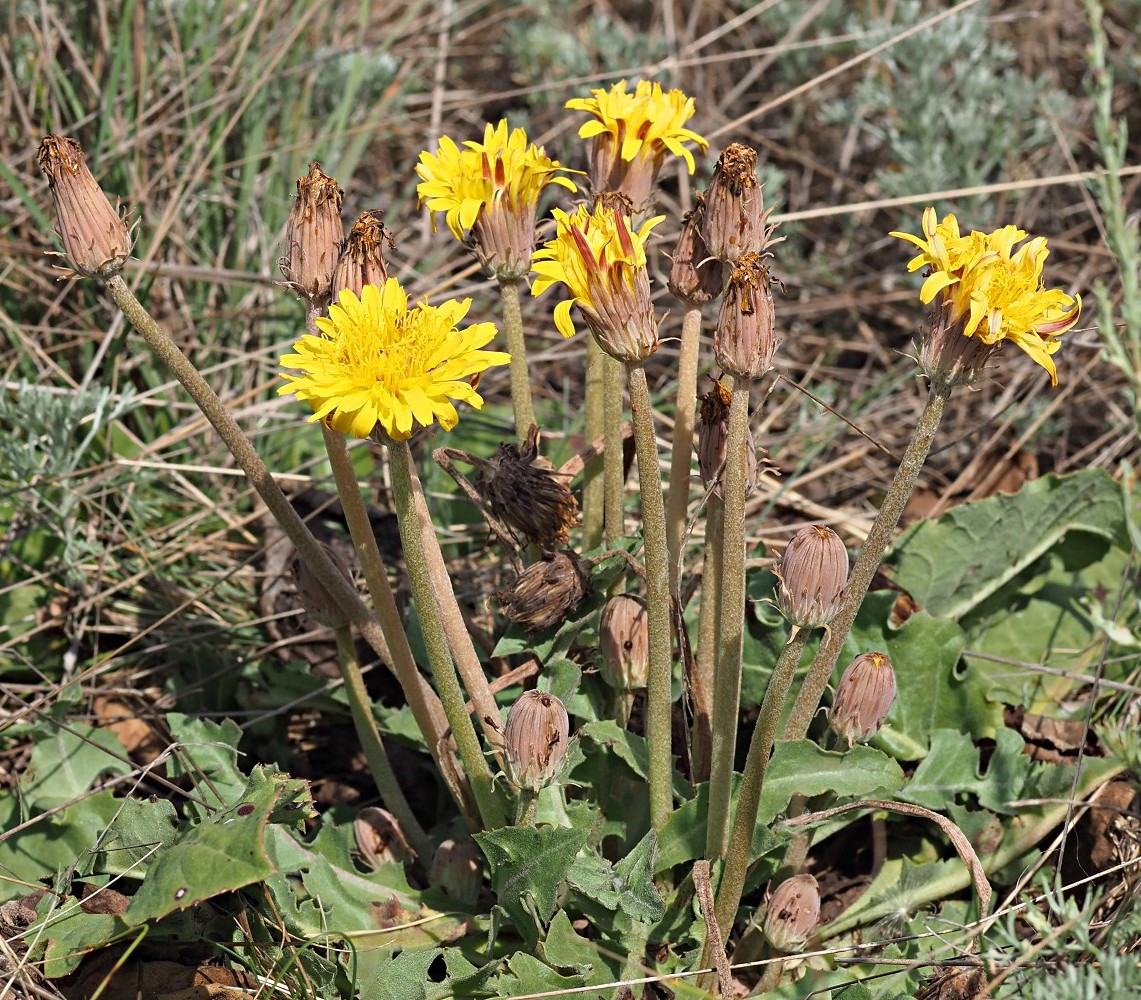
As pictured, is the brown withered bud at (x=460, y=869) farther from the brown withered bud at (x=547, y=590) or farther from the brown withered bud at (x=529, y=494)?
the brown withered bud at (x=529, y=494)

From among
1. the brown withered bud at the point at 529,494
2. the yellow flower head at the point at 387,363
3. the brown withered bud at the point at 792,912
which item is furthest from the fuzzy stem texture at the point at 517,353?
the brown withered bud at the point at 792,912

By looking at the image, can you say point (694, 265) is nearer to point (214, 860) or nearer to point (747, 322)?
point (747, 322)

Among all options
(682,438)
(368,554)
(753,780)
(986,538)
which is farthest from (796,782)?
(986,538)

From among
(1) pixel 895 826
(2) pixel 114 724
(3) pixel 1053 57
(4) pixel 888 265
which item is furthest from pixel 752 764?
(3) pixel 1053 57

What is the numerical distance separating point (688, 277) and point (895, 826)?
58.6 inches

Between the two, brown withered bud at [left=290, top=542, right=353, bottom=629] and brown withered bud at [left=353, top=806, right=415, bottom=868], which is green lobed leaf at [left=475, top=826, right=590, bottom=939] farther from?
brown withered bud at [left=290, top=542, right=353, bottom=629]

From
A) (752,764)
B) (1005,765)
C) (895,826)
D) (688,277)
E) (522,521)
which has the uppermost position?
(688,277)

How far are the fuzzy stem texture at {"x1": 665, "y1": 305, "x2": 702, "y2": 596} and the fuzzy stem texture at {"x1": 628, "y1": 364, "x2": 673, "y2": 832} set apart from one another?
222 mm

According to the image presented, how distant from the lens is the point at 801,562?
2080 mm

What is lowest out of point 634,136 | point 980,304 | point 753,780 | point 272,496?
point 753,780

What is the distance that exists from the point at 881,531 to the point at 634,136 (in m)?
0.97

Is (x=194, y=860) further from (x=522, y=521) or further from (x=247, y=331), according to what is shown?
(x=247, y=331)

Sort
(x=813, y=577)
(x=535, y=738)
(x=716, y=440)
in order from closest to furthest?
(x=813, y=577), (x=535, y=738), (x=716, y=440)

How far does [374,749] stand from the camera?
2.81 meters
